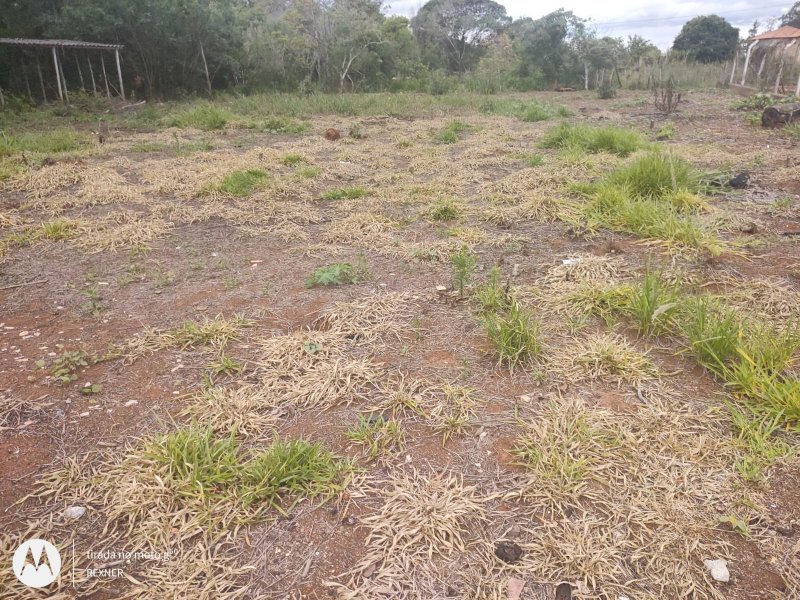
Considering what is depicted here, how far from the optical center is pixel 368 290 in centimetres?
296

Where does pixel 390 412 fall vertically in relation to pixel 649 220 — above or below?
below

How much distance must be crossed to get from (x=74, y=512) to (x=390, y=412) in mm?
1090

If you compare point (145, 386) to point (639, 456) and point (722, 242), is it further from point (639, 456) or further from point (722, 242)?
point (722, 242)

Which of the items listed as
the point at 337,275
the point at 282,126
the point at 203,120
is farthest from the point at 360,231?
the point at 203,120

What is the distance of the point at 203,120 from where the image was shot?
32.2ft

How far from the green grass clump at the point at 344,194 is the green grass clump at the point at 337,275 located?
2001 millimetres

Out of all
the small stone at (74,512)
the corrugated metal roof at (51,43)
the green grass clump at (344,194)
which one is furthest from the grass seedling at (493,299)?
the corrugated metal roof at (51,43)

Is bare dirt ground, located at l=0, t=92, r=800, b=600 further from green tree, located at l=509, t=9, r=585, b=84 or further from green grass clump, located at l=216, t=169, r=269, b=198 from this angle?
green tree, located at l=509, t=9, r=585, b=84

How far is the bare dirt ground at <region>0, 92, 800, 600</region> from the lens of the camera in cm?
136

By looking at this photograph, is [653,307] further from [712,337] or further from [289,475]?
[289,475]

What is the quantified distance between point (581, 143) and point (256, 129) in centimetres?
624

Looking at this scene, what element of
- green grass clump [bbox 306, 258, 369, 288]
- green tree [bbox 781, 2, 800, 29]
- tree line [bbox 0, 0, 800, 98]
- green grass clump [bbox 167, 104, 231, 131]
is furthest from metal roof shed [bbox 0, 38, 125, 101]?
green tree [bbox 781, 2, 800, 29]

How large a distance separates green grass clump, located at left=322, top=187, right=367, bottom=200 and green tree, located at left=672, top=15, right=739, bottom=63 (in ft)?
82.0

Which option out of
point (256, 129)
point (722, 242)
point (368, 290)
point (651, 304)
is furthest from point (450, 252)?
point (256, 129)
